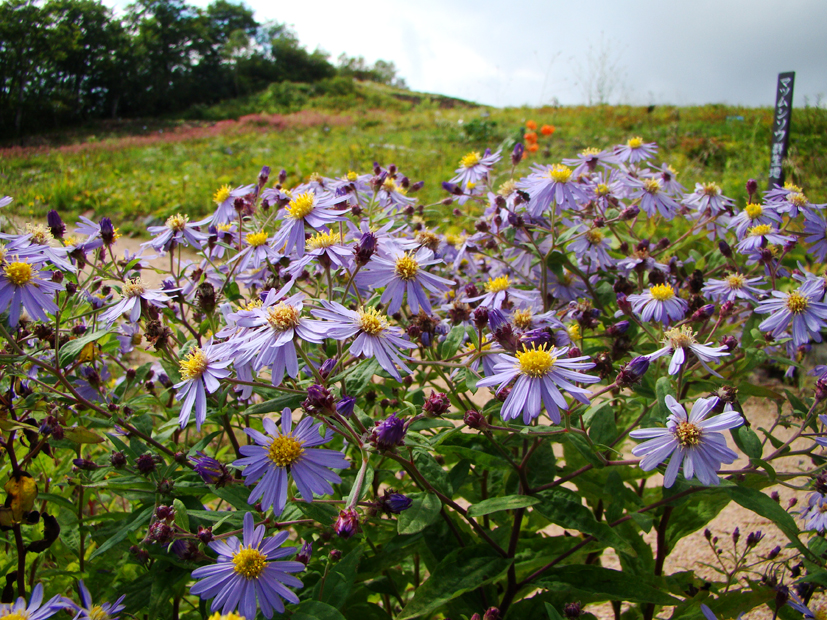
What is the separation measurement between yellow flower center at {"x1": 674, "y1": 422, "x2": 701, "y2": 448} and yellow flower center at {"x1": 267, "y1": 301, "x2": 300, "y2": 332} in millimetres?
902

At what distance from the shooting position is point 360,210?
198cm

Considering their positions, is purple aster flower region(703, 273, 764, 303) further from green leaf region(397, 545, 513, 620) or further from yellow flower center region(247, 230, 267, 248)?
yellow flower center region(247, 230, 267, 248)

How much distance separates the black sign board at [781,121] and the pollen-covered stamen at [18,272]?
456 centimetres

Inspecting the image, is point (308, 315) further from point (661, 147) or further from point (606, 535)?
point (661, 147)

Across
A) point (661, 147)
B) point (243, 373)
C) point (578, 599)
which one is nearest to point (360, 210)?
point (243, 373)

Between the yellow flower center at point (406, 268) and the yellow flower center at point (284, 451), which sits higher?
the yellow flower center at point (406, 268)

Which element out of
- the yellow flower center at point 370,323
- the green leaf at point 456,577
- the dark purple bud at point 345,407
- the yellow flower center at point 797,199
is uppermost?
the yellow flower center at point 797,199

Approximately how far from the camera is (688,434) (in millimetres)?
1185

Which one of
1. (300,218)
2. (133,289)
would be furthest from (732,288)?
(133,289)

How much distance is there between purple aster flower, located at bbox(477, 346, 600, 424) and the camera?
3.82 feet

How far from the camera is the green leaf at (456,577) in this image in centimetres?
→ 123

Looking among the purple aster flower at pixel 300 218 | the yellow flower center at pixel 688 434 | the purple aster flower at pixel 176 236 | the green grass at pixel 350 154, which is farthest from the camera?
the green grass at pixel 350 154

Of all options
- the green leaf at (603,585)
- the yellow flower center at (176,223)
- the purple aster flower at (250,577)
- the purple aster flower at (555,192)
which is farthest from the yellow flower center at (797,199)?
the yellow flower center at (176,223)

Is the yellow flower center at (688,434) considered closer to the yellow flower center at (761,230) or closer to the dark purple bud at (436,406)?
the dark purple bud at (436,406)
